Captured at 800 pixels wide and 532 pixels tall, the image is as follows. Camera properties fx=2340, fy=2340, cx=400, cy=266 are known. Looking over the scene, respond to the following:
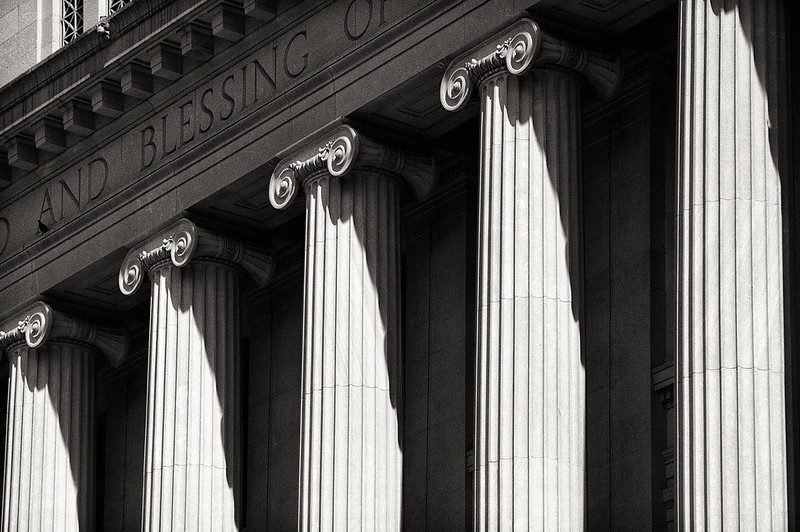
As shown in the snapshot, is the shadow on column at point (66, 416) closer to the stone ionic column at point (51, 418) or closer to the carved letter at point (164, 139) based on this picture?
the stone ionic column at point (51, 418)

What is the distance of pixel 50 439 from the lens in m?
43.5

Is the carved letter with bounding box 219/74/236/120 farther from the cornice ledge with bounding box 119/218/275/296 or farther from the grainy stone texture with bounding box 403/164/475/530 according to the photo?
the grainy stone texture with bounding box 403/164/475/530

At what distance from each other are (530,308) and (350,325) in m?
4.43

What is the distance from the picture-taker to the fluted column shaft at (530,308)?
3272 centimetres

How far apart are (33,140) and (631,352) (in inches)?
559

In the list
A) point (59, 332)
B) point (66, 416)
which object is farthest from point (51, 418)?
point (59, 332)

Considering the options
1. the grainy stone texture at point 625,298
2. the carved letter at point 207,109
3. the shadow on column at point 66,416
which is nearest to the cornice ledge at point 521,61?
the grainy stone texture at point 625,298

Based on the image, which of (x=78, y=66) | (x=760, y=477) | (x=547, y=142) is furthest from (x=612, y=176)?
(x=78, y=66)

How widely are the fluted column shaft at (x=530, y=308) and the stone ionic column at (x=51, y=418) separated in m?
12.1

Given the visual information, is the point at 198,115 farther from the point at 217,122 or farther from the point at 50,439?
the point at 50,439

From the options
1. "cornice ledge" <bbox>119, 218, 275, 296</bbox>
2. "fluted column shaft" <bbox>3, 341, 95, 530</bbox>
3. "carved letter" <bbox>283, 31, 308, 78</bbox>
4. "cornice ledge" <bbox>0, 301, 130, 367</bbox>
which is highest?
"carved letter" <bbox>283, 31, 308, 78</bbox>

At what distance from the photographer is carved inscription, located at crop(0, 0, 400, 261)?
1490 inches

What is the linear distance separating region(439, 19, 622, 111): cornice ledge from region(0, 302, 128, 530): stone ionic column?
11.4 m

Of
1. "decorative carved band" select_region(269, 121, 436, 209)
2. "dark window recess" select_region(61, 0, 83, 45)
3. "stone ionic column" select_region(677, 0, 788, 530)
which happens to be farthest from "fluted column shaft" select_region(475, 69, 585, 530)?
"dark window recess" select_region(61, 0, 83, 45)
